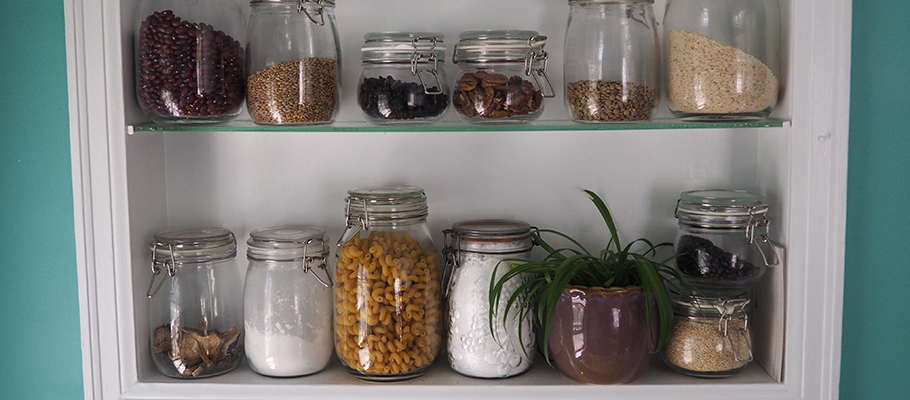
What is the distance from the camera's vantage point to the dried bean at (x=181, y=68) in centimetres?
97

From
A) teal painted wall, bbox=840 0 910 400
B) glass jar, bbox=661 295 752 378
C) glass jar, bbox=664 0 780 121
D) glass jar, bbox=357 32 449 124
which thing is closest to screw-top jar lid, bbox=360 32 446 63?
glass jar, bbox=357 32 449 124

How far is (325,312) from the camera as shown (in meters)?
1.04

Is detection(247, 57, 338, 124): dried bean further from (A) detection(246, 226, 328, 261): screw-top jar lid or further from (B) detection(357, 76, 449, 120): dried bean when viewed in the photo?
Result: (A) detection(246, 226, 328, 261): screw-top jar lid

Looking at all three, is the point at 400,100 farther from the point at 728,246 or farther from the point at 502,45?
the point at 728,246

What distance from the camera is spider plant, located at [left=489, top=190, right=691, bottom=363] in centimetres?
95

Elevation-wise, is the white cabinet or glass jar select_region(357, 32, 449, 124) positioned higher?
glass jar select_region(357, 32, 449, 124)

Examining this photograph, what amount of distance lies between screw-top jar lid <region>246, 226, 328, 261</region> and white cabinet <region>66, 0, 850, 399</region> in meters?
0.12

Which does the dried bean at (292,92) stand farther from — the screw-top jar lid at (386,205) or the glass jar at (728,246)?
the glass jar at (728,246)

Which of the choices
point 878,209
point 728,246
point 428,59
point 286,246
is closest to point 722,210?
point 728,246

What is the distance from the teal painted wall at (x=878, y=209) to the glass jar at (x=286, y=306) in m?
0.82

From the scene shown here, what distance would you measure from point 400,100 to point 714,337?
54cm

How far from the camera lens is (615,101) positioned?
0.98 metres

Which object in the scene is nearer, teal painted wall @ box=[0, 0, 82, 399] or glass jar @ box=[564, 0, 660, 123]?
glass jar @ box=[564, 0, 660, 123]

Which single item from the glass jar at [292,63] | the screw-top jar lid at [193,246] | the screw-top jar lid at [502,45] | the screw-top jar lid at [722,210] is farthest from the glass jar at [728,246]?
the screw-top jar lid at [193,246]
